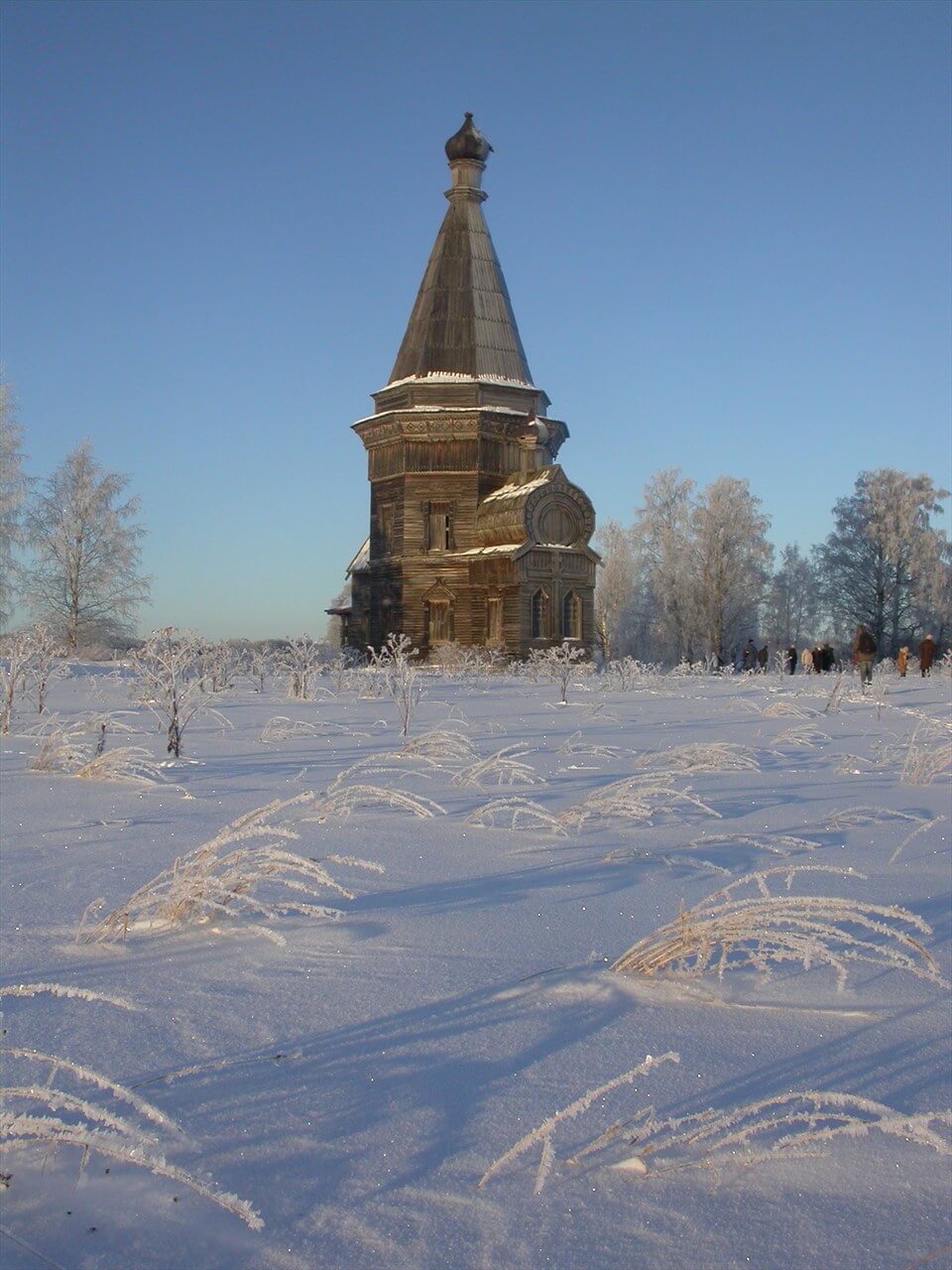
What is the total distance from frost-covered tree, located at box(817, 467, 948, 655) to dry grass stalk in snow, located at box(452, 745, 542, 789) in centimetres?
3875

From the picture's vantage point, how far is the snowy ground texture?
1.35 meters

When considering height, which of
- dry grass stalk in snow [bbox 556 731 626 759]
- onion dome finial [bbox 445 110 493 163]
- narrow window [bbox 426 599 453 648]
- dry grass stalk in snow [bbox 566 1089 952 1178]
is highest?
onion dome finial [bbox 445 110 493 163]

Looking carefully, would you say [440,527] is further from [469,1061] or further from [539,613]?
[469,1061]

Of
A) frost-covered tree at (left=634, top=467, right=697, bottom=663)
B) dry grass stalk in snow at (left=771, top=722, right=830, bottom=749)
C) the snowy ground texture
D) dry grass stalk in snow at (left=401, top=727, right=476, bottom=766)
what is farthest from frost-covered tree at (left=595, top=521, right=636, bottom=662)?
the snowy ground texture

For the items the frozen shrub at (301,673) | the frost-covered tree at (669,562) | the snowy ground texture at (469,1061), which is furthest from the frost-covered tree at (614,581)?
the snowy ground texture at (469,1061)

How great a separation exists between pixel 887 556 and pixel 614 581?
12477 mm

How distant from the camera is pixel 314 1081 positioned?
1.74 metres

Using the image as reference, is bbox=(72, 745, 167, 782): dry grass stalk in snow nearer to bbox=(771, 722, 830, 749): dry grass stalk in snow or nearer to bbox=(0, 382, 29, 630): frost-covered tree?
bbox=(771, 722, 830, 749): dry grass stalk in snow

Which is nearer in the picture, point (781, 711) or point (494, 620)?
point (781, 711)

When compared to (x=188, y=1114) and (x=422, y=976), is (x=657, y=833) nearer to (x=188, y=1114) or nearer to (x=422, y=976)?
(x=422, y=976)

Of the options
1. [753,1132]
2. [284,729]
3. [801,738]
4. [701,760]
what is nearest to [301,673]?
[284,729]

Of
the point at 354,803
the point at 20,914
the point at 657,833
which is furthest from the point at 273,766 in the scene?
the point at 20,914

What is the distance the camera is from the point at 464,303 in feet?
103

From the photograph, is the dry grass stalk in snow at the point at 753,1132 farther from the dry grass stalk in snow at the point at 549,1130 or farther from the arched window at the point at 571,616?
the arched window at the point at 571,616
